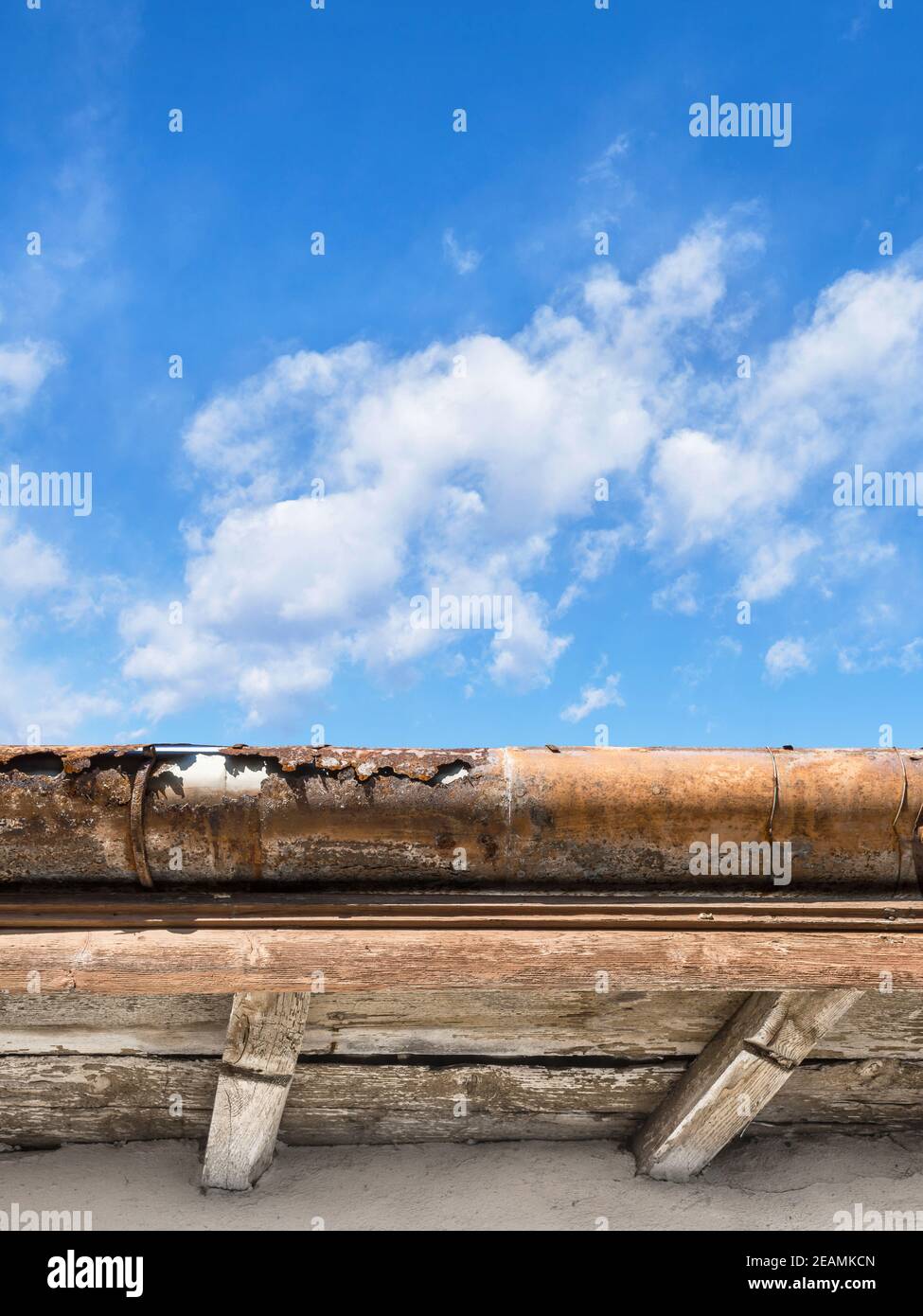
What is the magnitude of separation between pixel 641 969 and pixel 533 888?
38 cm

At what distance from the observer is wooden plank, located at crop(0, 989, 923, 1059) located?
7.45 feet

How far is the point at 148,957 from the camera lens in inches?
68.2

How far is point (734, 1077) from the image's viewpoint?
7.23 feet

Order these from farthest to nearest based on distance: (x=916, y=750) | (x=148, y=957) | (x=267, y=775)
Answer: (x=916, y=750), (x=267, y=775), (x=148, y=957)

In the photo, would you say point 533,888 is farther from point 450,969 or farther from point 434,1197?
point 434,1197

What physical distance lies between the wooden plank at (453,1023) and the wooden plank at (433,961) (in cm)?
52

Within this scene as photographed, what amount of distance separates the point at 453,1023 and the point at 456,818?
0.74 meters

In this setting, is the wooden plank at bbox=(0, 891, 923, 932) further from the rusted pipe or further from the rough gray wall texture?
the rough gray wall texture

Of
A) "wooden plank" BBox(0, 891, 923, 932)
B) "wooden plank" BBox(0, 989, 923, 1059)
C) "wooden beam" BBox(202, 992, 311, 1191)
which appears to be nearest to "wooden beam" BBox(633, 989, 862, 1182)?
"wooden plank" BBox(0, 989, 923, 1059)

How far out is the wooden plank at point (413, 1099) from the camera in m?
2.37

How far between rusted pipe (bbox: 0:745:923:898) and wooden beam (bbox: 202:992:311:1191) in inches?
12.6

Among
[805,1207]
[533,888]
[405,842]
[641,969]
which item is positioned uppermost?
[405,842]

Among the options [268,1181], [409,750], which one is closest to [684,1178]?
[268,1181]

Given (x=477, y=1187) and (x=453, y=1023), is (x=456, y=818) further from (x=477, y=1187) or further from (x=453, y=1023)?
(x=477, y=1187)
